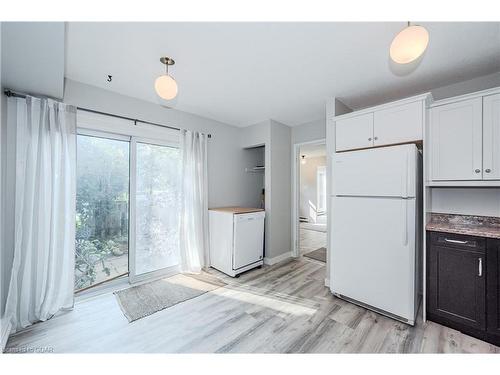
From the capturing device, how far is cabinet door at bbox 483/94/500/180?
69.1 inches

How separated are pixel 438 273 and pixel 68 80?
4141 mm

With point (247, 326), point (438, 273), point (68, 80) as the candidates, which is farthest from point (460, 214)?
point (68, 80)

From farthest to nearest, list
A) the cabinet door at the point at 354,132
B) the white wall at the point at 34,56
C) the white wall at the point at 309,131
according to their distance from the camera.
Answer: the white wall at the point at 309,131 → the cabinet door at the point at 354,132 → the white wall at the point at 34,56

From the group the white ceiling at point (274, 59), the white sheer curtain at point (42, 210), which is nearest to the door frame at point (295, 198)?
the white ceiling at point (274, 59)

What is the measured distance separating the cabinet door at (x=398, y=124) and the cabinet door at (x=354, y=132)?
6cm

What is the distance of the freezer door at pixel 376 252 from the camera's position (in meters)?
1.87

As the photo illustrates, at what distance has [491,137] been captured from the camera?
1781 millimetres

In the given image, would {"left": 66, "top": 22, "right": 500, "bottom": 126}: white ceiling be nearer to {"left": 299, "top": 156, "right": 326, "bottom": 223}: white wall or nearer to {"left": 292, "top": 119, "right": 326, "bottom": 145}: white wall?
{"left": 292, "top": 119, "right": 326, "bottom": 145}: white wall

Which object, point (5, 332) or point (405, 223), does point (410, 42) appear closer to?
point (405, 223)

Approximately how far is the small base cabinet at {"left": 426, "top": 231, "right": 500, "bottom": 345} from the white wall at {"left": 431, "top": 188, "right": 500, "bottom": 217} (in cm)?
60

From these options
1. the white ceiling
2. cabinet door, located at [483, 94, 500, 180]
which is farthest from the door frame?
cabinet door, located at [483, 94, 500, 180]

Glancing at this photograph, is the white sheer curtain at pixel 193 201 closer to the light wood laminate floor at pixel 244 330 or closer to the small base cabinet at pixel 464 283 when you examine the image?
the light wood laminate floor at pixel 244 330

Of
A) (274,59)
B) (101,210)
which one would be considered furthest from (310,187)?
(101,210)
